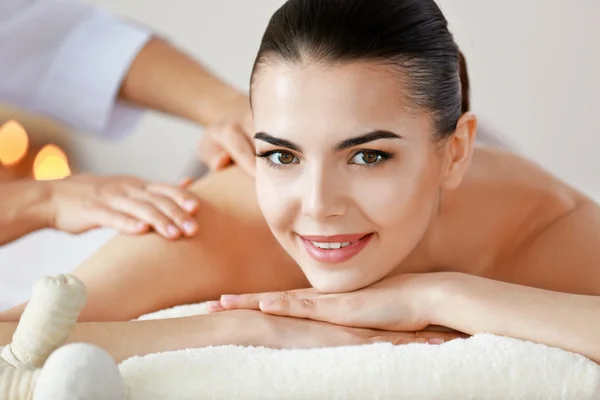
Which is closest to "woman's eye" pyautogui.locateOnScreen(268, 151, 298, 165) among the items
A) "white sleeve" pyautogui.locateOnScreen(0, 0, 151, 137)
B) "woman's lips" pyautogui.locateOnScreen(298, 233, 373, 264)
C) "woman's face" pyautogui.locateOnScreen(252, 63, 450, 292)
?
"woman's face" pyautogui.locateOnScreen(252, 63, 450, 292)

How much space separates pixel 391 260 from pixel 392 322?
3.8 inches

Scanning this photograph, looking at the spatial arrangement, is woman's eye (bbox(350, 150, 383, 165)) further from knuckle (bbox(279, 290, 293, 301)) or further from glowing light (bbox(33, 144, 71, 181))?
glowing light (bbox(33, 144, 71, 181))

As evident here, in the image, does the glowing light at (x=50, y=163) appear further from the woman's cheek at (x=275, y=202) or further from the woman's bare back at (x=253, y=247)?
the woman's cheek at (x=275, y=202)

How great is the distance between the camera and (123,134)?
2.22 m

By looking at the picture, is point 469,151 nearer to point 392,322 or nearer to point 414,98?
point 414,98

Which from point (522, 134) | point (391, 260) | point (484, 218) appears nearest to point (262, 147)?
point (391, 260)

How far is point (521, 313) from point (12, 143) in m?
2.70

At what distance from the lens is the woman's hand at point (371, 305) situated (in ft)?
3.89

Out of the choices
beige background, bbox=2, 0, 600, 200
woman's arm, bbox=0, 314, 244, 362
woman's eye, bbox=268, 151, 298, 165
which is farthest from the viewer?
beige background, bbox=2, 0, 600, 200

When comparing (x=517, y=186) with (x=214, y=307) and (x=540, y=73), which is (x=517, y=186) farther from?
(x=540, y=73)

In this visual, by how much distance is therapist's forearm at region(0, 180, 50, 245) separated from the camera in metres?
1.54

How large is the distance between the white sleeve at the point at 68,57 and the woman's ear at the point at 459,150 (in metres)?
0.95

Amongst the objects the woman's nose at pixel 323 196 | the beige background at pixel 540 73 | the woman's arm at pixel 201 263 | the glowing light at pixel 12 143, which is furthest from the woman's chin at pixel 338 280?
the glowing light at pixel 12 143

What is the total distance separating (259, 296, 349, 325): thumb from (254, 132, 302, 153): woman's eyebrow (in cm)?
19
